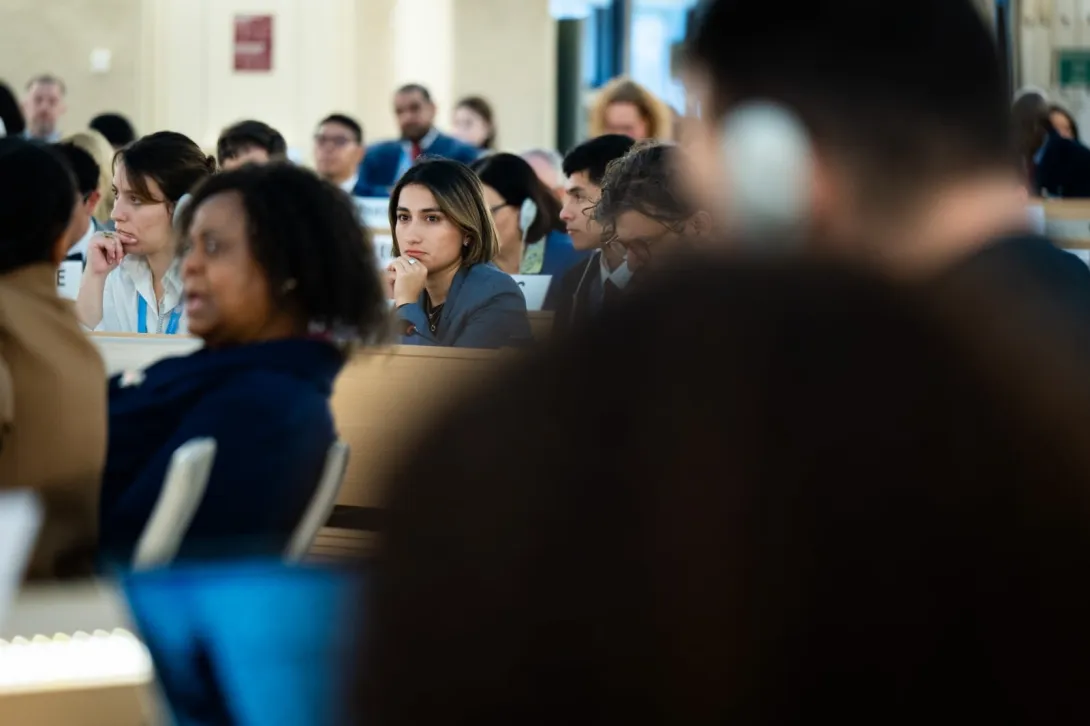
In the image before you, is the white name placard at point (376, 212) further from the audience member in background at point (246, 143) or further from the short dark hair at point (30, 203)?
the short dark hair at point (30, 203)

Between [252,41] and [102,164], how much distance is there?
831 cm

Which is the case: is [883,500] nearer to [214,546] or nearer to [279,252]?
[214,546]

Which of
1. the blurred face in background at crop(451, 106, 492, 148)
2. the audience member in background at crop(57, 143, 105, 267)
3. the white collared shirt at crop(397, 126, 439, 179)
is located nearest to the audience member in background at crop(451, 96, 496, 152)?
→ the blurred face in background at crop(451, 106, 492, 148)

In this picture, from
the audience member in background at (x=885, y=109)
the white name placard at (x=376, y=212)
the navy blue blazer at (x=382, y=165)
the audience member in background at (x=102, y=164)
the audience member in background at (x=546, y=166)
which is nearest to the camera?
the audience member in background at (x=885, y=109)

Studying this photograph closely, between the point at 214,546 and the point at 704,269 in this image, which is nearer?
the point at 704,269

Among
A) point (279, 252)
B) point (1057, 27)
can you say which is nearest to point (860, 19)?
point (279, 252)

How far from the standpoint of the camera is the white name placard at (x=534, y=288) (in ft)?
16.3

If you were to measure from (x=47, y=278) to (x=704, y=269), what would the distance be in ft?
7.16

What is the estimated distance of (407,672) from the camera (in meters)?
0.44

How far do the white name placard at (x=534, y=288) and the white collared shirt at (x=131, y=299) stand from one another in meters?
1.20

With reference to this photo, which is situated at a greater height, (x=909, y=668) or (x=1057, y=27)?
(x=1057, y=27)

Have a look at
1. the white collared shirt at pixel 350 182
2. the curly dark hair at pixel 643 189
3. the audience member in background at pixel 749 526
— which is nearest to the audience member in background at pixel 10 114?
the white collared shirt at pixel 350 182

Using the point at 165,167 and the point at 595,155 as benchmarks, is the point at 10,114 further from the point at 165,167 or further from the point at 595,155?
the point at 165,167

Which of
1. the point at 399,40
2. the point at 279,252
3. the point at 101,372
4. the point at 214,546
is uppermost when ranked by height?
the point at 399,40
